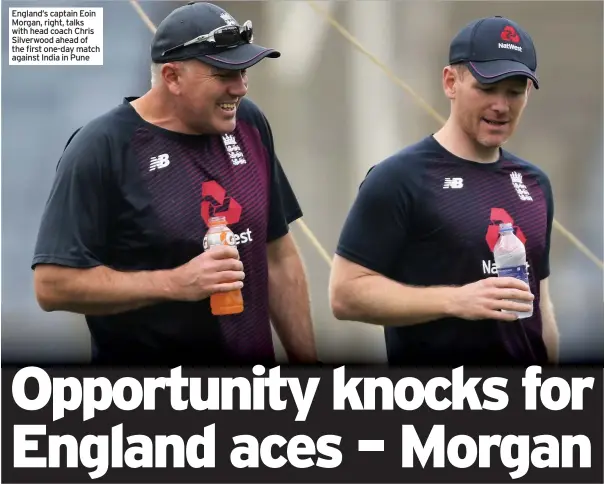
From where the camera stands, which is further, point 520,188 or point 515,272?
point 520,188

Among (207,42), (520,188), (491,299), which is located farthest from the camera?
(520,188)

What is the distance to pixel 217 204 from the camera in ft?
11.6

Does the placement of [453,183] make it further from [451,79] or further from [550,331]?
[550,331]

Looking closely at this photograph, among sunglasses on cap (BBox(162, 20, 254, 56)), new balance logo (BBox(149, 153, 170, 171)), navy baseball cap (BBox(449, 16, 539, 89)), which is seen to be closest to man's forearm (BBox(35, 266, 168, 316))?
new balance logo (BBox(149, 153, 170, 171))

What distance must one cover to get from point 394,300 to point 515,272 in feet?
1.37

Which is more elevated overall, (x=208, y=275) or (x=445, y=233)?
(x=445, y=233)

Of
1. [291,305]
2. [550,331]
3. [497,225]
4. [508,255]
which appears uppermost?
[497,225]

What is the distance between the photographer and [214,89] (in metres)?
3.45

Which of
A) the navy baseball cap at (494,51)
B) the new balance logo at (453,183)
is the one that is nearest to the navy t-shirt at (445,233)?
the new balance logo at (453,183)

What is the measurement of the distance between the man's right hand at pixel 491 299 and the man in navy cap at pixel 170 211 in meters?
0.67

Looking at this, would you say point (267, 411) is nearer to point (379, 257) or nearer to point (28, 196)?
point (379, 257)

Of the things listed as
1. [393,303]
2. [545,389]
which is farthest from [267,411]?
[545,389]

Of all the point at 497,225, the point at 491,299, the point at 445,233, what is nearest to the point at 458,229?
the point at 445,233

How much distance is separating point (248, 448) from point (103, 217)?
45.5 inches
